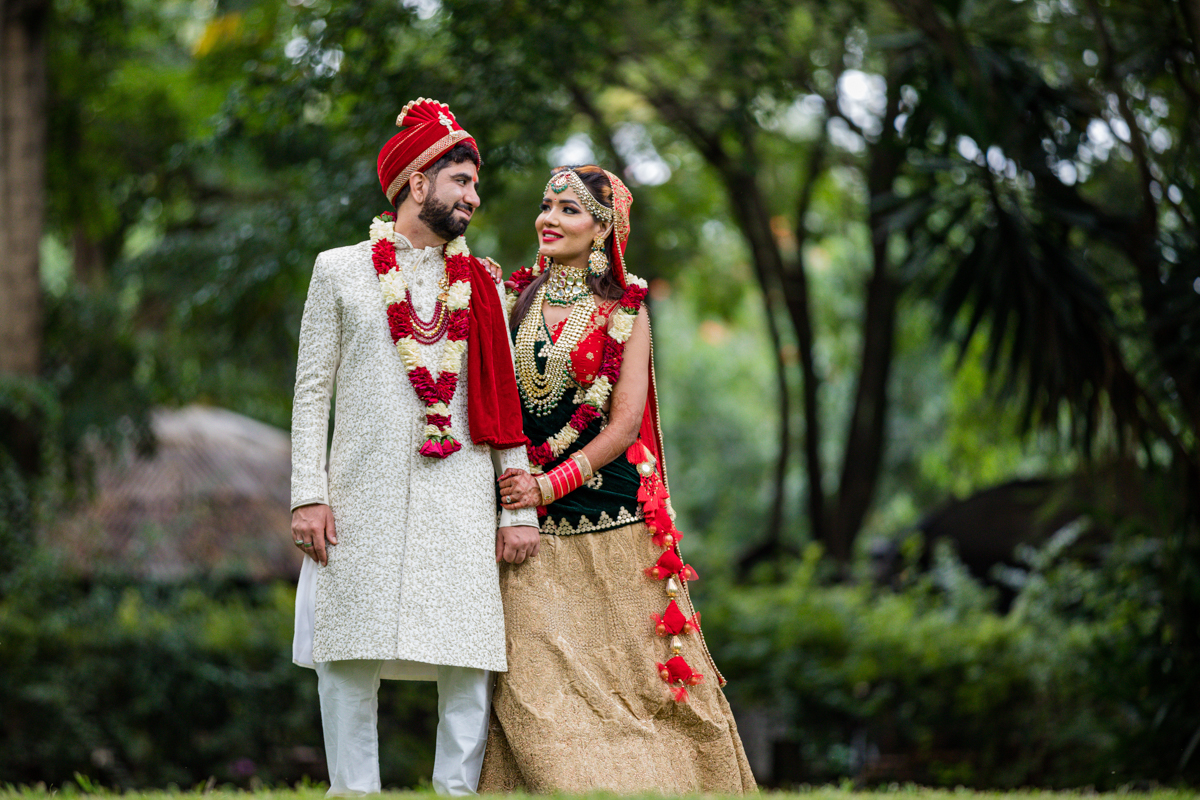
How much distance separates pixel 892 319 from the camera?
1118 centimetres

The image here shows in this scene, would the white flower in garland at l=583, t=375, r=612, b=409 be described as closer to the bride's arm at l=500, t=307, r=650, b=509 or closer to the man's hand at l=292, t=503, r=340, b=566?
the bride's arm at l=500, t=307, r=650, b=509

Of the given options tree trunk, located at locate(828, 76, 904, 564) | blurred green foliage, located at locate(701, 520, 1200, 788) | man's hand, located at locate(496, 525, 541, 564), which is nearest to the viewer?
man's hand, located at locate(496, 525, 541, 564)

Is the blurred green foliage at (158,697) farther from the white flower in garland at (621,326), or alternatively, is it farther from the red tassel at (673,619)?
the white flower in garland at (621,326)

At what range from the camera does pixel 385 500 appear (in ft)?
11.9

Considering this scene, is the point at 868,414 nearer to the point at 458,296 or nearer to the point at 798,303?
the point at 798,303

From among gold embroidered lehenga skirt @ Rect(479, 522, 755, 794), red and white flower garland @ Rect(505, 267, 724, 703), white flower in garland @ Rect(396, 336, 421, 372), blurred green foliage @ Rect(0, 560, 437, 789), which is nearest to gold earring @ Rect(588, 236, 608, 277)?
red and white flower garland @ Rect(505, 267, 724, 703)

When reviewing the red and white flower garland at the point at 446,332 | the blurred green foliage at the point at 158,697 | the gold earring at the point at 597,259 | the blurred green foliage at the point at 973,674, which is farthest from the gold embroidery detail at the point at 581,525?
the blurred green foliage at the point at 158,697

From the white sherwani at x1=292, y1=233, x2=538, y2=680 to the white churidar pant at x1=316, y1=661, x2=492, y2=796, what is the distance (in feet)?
0.29

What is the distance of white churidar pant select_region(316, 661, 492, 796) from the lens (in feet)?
11.6

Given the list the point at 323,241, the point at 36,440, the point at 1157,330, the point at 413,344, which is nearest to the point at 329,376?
the point at 413,344

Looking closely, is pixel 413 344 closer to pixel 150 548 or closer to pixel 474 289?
pixel 474 289

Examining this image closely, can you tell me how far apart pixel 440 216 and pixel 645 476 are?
3.60 ft

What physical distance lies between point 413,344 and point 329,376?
28cm

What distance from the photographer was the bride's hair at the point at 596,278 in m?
4.06
